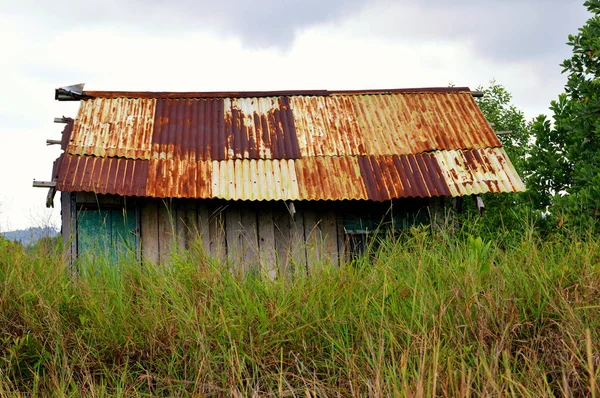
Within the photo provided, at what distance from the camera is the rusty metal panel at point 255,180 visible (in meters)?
8.09

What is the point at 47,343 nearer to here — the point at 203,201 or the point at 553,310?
the point at 553,310

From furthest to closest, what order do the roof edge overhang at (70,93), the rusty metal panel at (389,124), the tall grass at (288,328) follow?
1. the roof edge overhang at (70,93)
2. the rusty metal panel at (389,124)
3. the tall grass at (288,328)

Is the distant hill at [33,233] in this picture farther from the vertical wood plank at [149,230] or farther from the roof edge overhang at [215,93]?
the roof edge overhang at [215,93]

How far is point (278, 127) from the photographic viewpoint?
31.3 ft

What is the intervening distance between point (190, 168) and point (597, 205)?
5388 mm

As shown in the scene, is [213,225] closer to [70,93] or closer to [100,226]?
[100,226]

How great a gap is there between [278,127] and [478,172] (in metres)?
3.28


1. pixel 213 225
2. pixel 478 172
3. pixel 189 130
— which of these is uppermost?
pixel 189 130

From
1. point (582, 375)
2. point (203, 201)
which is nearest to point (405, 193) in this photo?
point (203, 201)

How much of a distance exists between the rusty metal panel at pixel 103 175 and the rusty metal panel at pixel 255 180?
1072 millimetres

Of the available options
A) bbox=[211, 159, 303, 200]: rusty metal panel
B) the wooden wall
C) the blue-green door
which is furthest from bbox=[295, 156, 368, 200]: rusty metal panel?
the blue-green door

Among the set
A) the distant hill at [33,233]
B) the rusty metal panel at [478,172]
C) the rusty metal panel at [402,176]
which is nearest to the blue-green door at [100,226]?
the distant hill at [33,233]

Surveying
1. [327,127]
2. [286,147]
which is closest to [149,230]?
[286,147]

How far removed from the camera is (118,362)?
11.9ft
